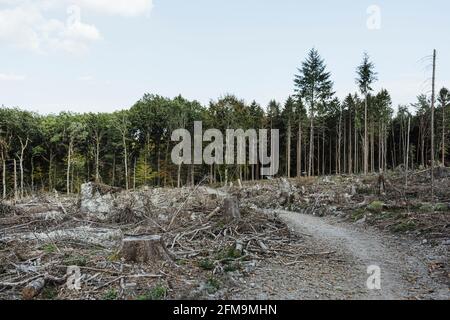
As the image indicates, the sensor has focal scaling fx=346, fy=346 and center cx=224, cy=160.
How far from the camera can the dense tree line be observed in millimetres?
38531

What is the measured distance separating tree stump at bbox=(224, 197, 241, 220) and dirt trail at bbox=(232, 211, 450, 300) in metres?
2.53

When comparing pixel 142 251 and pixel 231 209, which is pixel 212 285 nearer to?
pixel 142 251

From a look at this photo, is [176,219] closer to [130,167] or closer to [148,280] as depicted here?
[148,280]

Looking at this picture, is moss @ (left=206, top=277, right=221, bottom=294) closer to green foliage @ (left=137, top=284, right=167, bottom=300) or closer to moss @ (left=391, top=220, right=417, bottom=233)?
green foliage @ (left=137, top=284, right=167, bottom=300)

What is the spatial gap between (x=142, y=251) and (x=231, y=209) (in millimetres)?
4914

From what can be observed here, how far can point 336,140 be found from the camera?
55156mm

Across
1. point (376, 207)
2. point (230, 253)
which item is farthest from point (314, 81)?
point (230, 253)

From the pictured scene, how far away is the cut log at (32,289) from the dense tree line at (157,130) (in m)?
32.5

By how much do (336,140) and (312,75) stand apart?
65.3ft

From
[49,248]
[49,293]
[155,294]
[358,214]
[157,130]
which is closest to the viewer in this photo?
[155,294]

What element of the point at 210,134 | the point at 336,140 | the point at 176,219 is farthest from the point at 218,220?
the point at 336,140

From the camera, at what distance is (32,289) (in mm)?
6371
